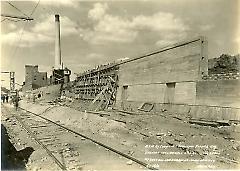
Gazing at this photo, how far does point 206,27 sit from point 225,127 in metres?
2.23

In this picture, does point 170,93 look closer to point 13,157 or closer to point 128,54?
point 128,54

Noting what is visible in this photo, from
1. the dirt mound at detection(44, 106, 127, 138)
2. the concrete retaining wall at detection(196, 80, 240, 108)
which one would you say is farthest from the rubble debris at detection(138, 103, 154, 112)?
the concrete retaining wall at detection(196, 80, 240, 108)

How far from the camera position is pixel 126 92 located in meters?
12.1

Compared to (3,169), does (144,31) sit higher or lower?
higher

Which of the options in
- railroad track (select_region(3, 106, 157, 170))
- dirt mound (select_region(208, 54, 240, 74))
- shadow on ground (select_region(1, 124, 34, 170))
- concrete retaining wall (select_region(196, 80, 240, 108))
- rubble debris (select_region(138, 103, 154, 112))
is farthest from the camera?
rubble debris (select_region(138, 103, 154, 112))

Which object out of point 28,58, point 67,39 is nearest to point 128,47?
point 67,39

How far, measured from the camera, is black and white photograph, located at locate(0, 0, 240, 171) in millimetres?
4656

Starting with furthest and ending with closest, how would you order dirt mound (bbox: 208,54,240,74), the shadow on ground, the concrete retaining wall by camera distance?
dirt mound (bbox: 208,54,240,74) < the concrete retaining wall < the shadow on ground

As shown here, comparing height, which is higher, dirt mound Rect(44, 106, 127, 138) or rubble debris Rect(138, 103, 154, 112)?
rubble debris Rect(138, 103, 154, 112)

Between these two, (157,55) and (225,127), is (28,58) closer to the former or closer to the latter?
(225,127)

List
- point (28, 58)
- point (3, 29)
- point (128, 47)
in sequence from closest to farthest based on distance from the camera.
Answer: point (3, 29) → point (28, 58) → point (128, 47)

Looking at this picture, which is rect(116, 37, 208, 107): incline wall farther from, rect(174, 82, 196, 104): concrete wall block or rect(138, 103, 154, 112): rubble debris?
rect(138, 103, 154, 112): rubble debris

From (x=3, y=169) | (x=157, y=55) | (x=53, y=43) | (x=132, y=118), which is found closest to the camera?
(x=3, y=169)

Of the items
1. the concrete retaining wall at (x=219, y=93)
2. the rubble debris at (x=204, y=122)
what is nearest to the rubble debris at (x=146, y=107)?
the concrete retaining wall at (x=219, y=93)
